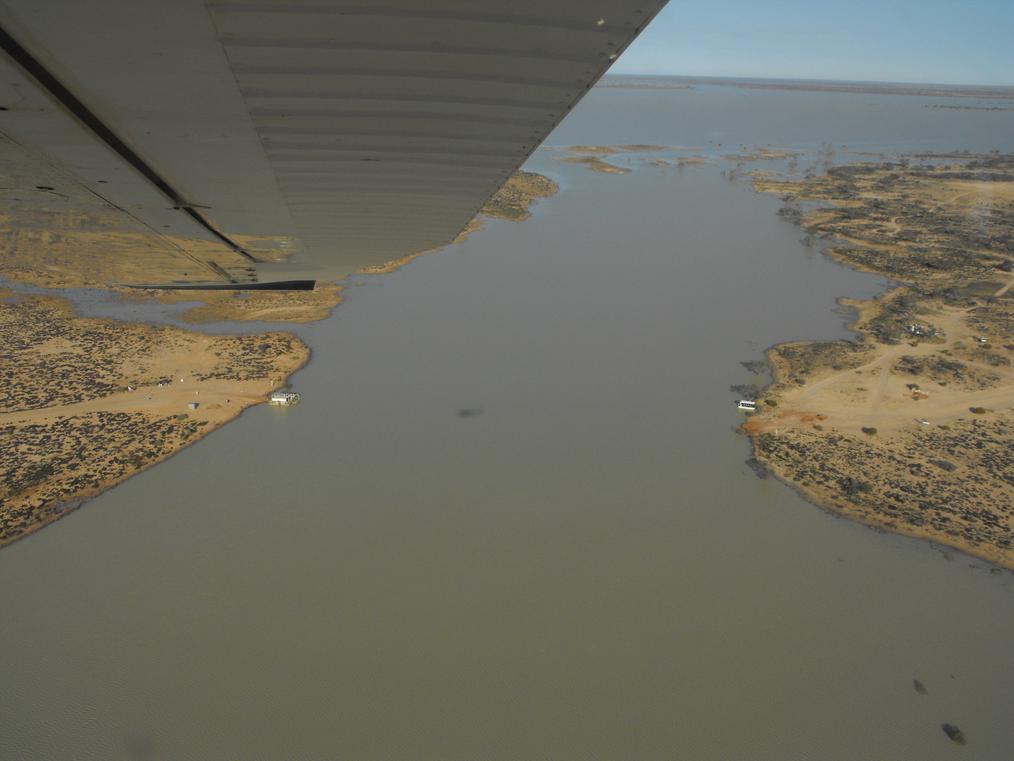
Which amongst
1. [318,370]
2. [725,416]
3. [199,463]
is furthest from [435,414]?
[725,416]

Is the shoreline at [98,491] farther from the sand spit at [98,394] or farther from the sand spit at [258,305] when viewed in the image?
the sand spit at [258,305]

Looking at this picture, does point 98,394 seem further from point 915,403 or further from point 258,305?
point 915,403

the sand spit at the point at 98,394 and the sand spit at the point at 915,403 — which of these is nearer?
the sand spit at the point at 915,403

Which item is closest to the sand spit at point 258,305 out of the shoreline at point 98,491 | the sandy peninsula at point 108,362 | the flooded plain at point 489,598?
the sandy peninsula at point 108,362

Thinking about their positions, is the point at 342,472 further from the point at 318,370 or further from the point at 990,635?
the point at 990,635

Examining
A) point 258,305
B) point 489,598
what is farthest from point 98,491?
point 258,305

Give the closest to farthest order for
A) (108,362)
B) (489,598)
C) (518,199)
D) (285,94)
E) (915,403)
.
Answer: (285,94)
(489,598)
(915,403)
(108,362)
(518,199)

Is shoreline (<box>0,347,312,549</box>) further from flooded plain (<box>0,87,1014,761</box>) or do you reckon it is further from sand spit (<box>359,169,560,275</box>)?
sand spit (<box>359,169,560,275</box>)
